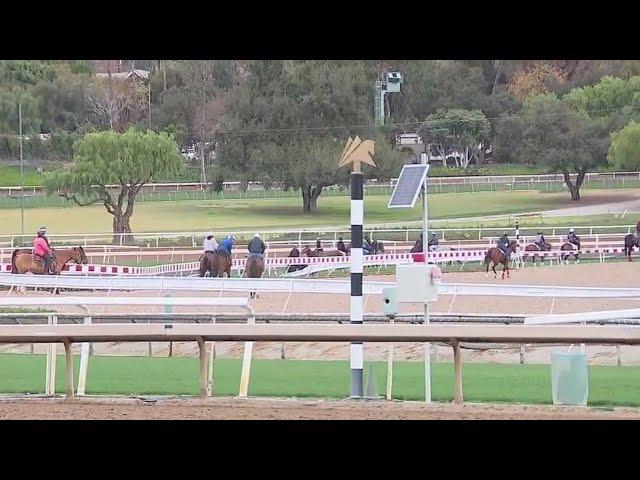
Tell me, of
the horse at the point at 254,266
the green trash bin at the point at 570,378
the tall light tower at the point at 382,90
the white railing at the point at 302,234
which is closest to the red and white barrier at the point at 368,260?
the horse at the point at 254,266

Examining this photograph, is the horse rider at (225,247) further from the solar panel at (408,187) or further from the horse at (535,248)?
the solar panel at (408,187)

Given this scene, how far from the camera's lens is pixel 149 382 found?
7707 mm

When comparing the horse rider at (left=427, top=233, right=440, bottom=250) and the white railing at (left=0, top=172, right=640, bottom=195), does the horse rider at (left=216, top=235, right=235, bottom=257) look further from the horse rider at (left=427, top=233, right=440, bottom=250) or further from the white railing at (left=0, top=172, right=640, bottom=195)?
the white railing at (left=0, top=172, right=640, bottom=195)

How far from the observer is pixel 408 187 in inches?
324

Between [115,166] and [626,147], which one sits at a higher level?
[626,147]

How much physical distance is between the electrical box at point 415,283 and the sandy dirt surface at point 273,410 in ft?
2.45

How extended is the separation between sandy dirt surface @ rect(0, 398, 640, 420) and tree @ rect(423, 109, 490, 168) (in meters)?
24.5

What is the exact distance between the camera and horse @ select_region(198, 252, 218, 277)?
790 inches

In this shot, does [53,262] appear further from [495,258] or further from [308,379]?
[308,379]

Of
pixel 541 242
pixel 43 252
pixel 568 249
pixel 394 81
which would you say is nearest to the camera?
pixel 43 252

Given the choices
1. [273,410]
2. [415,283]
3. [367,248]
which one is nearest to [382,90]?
[367,248]

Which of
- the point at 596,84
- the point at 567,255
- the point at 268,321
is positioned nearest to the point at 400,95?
the point at 596,84

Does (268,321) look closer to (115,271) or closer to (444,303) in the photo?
(444,303)

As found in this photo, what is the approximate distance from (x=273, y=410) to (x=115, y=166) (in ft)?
76.3
